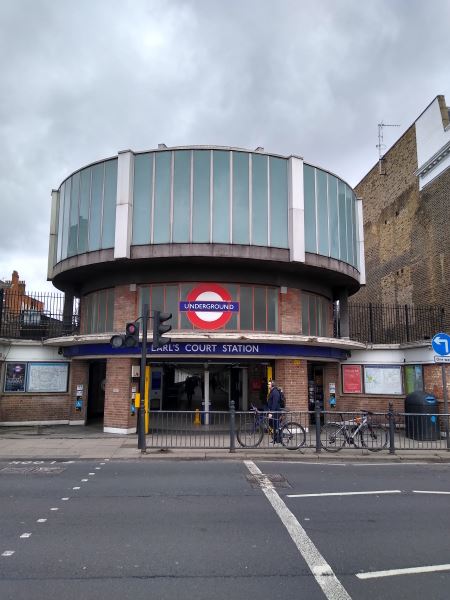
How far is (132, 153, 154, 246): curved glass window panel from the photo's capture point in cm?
1659

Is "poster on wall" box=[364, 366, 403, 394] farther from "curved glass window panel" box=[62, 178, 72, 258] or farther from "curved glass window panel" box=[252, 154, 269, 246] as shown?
"curved glass window panel" box=[62, 178, 72, 258]

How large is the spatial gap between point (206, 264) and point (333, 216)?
5278 mm

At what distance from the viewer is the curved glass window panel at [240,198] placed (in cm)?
1655

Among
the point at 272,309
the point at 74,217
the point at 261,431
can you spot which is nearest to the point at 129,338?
the point at 261,431

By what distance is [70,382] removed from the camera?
19.3 m

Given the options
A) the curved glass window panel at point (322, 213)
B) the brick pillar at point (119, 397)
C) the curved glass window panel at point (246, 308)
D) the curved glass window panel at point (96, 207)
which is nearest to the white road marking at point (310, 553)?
the curved glass window panel at point (246, 308)

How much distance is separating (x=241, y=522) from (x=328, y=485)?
9.56ft

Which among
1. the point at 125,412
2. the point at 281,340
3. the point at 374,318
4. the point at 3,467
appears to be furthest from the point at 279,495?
the point at 374,318

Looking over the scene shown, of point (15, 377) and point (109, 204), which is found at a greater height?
point (109, 204)

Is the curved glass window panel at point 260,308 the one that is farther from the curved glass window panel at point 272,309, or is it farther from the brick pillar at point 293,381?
the brick pillar at point 293,381

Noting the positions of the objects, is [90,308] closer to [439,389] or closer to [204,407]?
[204,407]

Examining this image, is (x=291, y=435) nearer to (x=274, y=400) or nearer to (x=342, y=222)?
(x=274, y=400)

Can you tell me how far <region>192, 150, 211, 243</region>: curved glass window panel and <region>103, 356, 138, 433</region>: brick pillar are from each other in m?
5.02

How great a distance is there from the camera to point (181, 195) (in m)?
16.6
